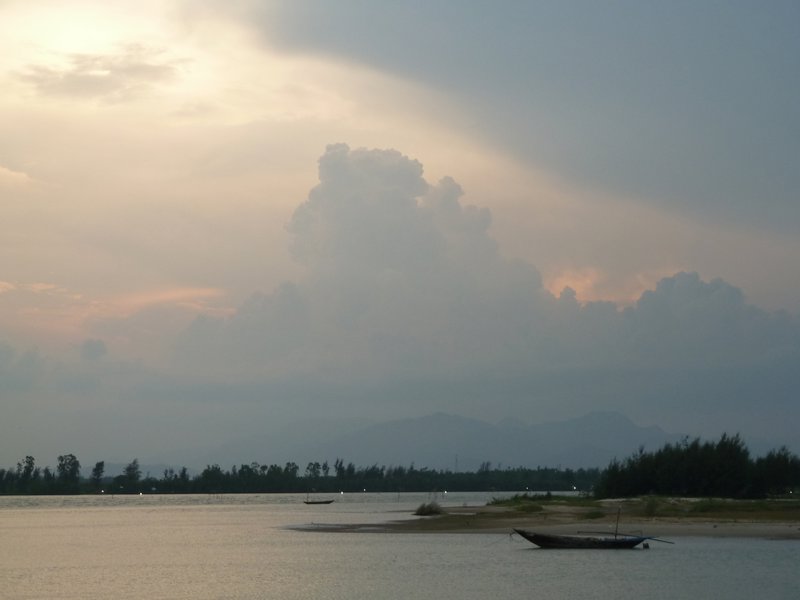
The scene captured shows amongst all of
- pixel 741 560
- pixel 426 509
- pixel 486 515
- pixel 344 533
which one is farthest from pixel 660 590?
pixel 426 509

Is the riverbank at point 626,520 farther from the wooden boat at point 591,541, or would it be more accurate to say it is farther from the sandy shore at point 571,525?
the wooden boat at point 591,541

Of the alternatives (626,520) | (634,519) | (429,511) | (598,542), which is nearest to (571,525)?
(626,520)

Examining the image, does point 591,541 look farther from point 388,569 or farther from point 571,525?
point 571,525

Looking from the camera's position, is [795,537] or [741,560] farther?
[795,537]

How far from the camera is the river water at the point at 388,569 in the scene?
3650 cm

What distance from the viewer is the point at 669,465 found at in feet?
275

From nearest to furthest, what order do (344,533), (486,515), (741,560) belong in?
(741,560) < (344,533) < (486,515)

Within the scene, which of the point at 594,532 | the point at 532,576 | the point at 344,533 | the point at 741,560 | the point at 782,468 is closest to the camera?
the point at 532,576

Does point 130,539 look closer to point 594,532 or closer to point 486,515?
point 486,515

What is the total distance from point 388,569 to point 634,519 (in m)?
26.0

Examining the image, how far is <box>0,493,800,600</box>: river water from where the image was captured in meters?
36.5

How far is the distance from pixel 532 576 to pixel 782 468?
48.9m

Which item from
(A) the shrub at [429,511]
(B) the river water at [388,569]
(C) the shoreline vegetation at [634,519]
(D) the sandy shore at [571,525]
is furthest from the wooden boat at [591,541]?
(A) the shrub at [429,511]

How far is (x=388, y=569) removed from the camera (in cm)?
4278
